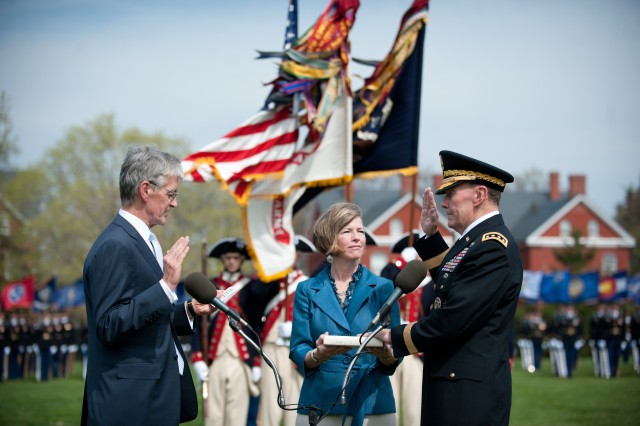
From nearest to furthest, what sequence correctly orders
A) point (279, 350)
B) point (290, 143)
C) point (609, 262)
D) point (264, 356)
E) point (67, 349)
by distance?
point (264, 356) < point (279, 350) < point (290, 143) < point (67, 349) < point (609, 262)

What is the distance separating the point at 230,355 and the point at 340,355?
16.4ft

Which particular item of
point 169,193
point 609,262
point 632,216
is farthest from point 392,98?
point 632,216

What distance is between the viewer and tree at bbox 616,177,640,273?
66.0 metres

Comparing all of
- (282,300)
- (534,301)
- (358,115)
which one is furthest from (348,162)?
(534,301)

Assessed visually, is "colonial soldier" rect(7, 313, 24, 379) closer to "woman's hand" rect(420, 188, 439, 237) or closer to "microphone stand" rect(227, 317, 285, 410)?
"woman's hand" rect(420, 188, 439, 237)

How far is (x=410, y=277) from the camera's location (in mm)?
4590

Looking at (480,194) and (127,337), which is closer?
(127,337)

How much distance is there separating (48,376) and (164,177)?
25.1m

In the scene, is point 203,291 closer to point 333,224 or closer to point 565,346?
point 333,224

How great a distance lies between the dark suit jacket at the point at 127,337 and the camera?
4395 millimetres

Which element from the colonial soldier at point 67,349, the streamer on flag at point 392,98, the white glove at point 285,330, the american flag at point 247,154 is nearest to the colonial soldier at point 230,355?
the white glove at point 285,330

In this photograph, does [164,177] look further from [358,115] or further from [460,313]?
[358,115]

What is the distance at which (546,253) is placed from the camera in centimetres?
6438

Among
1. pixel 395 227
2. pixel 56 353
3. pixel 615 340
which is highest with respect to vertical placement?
pixel 395 227
